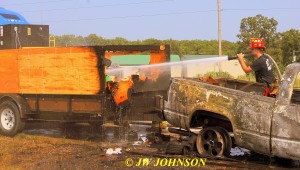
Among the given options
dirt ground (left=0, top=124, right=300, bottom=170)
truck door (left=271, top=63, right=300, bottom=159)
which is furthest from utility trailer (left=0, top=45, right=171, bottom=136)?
truck door (left=271, top=63, right=300, bottom=159)

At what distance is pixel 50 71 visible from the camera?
10.3 meters

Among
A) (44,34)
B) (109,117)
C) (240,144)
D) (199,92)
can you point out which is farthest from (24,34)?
(240,144)

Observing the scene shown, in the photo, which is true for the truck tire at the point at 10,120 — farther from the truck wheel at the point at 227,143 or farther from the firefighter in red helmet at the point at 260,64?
the firefighter in red helmet at the point at 260,64

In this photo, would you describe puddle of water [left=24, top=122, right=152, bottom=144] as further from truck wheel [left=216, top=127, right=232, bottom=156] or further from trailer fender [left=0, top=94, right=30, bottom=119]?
truck wheel [left=216, top=127, right=232, bottom=156]

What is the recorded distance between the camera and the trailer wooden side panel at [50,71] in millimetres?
9609

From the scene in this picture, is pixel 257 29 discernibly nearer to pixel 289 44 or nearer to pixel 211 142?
pixel 289 44

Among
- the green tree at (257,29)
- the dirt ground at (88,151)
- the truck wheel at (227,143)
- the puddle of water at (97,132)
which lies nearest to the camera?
the dirt ground at (88,151)

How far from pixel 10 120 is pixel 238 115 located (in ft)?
21.2

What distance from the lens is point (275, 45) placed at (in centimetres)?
4438

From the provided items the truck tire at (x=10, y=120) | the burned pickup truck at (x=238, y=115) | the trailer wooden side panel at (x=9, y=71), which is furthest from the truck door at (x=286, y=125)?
the trailer wooden side panel at (x=9, y=71)

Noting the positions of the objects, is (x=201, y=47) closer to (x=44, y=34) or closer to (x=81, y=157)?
(x=44, y=34)

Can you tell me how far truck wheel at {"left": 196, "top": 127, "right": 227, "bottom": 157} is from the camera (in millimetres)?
7520

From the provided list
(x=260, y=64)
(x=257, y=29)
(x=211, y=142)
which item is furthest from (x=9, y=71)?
(x=257, y=29)

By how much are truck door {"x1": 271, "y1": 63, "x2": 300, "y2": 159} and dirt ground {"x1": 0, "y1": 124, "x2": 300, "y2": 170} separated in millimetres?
641
